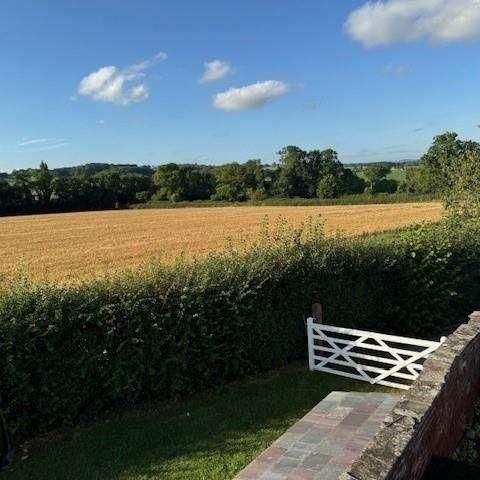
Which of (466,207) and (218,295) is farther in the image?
(466,207)

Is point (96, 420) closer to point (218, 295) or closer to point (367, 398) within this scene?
point (218, 295)

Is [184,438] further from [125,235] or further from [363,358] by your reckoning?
[125,235]

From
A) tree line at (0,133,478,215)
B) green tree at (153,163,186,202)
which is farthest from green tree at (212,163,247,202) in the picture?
green tree at (153,163,186,202)

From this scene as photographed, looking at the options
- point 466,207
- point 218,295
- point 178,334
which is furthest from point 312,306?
point 466,207

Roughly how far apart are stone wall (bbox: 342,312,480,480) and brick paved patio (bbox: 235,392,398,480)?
151 cm

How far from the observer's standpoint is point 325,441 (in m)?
7.38

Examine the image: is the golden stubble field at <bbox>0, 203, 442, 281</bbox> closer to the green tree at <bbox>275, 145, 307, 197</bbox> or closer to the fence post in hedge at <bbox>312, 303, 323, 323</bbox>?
the fence post in hedge at <bbox>312, 303, 323, 323</bbox>

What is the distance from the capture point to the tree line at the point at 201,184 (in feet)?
249

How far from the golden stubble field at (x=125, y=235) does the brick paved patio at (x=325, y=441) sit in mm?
14704

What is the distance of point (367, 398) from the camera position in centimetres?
898

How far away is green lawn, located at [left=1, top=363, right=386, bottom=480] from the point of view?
24.0 feet

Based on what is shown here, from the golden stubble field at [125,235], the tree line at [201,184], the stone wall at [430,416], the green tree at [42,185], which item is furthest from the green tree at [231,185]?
the stone wall at [430,416]

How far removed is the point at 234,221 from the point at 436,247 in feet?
128

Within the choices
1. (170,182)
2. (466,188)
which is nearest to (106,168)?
(170,182)
